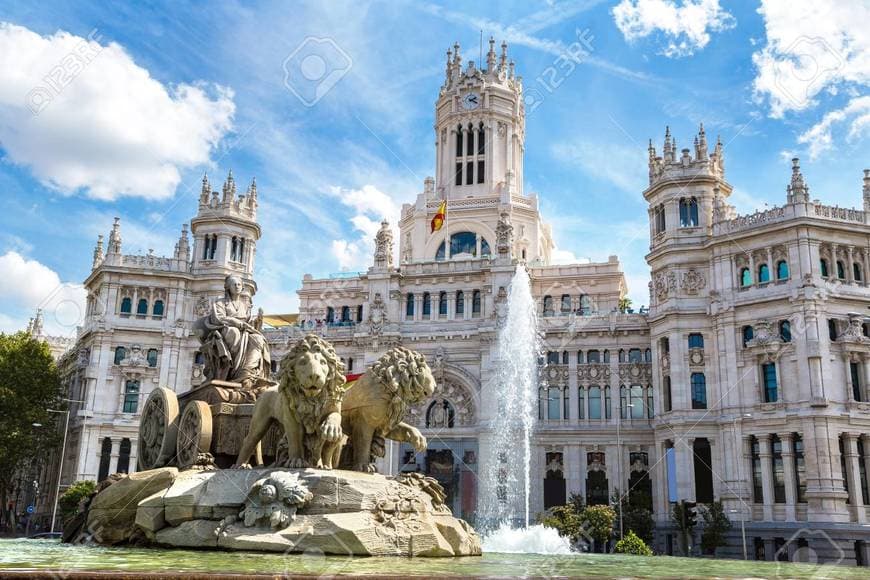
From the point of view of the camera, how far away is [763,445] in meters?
47.9

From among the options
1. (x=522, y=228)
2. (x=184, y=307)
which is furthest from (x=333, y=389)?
(x=522, y=228)

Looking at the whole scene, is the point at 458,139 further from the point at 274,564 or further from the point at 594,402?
the point at 274,564

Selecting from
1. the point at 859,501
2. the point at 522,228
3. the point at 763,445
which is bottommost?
the point at 859,501

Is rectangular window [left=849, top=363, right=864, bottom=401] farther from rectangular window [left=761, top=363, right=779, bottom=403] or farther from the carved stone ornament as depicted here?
the carved stone ornament

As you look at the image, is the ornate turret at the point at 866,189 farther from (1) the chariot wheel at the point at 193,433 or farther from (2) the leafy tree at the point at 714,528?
(1) the chariot wheel at the point at 193,433

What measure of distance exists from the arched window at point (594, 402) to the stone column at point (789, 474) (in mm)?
13395

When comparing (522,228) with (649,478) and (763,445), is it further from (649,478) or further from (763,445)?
(763,445)

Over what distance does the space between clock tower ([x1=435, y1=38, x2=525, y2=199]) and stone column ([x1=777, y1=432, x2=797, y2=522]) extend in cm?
3525

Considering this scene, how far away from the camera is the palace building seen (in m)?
47.0

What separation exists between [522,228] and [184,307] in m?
29.9

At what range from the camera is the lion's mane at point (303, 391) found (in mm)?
14234

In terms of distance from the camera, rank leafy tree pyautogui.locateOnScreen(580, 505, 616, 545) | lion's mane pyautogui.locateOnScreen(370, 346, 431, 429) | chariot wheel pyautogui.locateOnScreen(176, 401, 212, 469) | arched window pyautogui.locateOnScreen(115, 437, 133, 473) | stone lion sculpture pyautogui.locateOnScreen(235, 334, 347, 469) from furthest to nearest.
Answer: arched window pyautogui.locateOnScreen(115, 437, 133, 473), leafy tree pyautogui.locateOnScreen(580, 505, 616, 545), chariot wheel pyautogui.locateOnScreen(176, 401, 212, 469), lion's mane pyautogui.locateOnScreen(370, 346, 431, 429), stone lion sculpture pyautogui.locateOnScreen(235, 334, 347, 469)

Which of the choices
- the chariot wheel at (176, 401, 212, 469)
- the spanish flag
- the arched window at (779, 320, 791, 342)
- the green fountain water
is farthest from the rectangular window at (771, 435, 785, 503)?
the chariot wheel at (176, 401, 212, 469)

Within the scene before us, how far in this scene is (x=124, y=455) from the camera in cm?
6109
